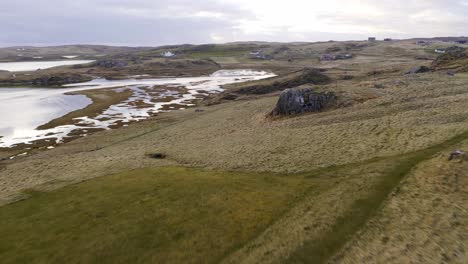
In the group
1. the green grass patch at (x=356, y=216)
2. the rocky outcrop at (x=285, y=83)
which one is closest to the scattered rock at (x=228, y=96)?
the rocky outcrop at (x=285, y=83)

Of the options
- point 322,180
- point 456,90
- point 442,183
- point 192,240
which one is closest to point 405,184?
point 442,183

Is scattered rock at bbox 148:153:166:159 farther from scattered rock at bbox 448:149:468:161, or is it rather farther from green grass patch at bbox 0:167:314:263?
scattered rock at bbox 448:149:468:161

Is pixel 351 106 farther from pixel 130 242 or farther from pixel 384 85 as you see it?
pixel 130 242

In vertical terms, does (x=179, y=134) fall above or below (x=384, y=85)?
below

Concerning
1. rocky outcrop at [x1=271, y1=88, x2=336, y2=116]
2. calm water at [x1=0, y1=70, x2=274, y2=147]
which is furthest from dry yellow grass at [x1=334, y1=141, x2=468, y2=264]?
calm water at [x1=0, y1=70, x2=274, y2=147]

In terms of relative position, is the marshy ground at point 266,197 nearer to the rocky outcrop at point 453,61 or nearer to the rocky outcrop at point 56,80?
the rocky outcrop at point 453,61
